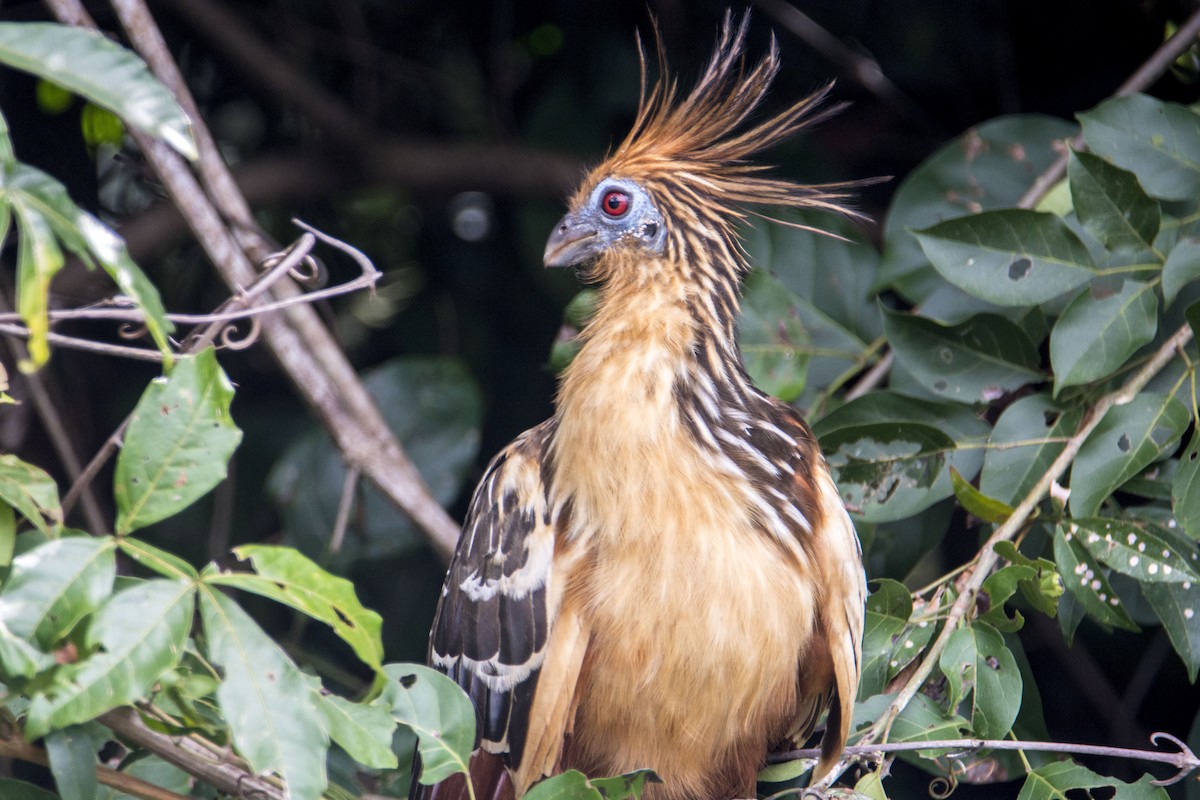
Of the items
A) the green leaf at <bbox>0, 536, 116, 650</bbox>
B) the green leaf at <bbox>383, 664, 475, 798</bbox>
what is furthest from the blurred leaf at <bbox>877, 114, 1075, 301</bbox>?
the green leaf at <bbox>0, 536, 116, 650</bbox>

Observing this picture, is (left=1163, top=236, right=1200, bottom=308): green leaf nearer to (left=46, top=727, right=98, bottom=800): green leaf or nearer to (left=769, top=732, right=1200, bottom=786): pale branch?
(left=769, top=732, right=1200, bottom=786): pale branch

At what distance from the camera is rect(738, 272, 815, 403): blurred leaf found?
9.01ft

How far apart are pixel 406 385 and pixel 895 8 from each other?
2.02 metres

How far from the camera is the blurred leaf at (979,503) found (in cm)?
213

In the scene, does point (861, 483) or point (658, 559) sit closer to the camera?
point (658, 559)

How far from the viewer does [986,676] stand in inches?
77.8

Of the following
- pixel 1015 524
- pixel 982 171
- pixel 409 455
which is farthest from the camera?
pixel 409 455

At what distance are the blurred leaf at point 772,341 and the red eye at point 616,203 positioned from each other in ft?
1.47

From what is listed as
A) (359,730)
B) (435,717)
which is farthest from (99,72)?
(435,717)

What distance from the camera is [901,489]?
7.95ft

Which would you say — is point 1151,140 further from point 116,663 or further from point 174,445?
point 116,663

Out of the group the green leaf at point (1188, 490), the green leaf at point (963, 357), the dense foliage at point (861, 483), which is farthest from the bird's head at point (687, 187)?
the green leaf at point (1188, 490)

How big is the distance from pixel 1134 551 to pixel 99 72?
1857 mm

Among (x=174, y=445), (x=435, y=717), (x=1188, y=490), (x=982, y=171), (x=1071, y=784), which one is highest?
(x=982, y=171)
